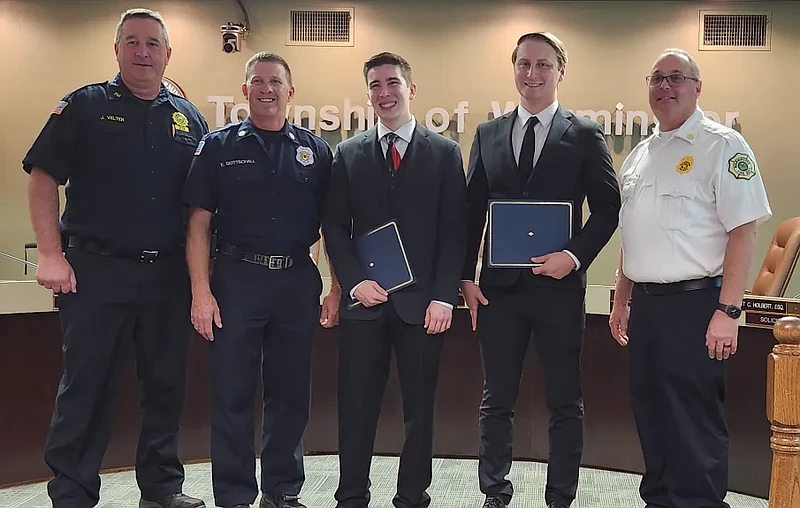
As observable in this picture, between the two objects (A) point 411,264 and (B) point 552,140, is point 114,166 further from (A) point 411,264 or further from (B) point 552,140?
(B) point 552,140

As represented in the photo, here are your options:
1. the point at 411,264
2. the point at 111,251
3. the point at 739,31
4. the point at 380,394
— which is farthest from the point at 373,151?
the point at 739,31

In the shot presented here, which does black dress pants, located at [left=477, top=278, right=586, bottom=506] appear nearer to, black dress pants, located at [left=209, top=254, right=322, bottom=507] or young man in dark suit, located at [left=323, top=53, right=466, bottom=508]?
young man in dark suit, located at [left=323, top=53, right=466, bottom=508]

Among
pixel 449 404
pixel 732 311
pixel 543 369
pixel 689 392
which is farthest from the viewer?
pixel 449 404

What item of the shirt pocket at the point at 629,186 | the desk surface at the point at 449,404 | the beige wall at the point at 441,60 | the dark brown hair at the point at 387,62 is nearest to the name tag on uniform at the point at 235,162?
the dark brown hair at the point at 387,62

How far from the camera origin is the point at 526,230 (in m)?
2.59

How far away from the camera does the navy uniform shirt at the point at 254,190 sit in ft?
8.43

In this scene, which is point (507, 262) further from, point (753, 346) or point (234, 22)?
point (234, 22)

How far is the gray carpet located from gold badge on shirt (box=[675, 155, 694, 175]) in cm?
138

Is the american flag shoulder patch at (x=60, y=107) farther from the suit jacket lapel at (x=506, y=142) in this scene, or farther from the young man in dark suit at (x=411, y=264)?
the suit jacket lapel at (x=506, y=142)

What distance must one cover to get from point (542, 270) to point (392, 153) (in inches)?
25.5

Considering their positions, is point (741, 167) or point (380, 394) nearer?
point (741, 167)

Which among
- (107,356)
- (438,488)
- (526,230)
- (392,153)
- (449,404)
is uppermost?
(392,153)

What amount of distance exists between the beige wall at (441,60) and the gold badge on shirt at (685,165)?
3955 millimetres

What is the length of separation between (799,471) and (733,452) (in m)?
1.56
